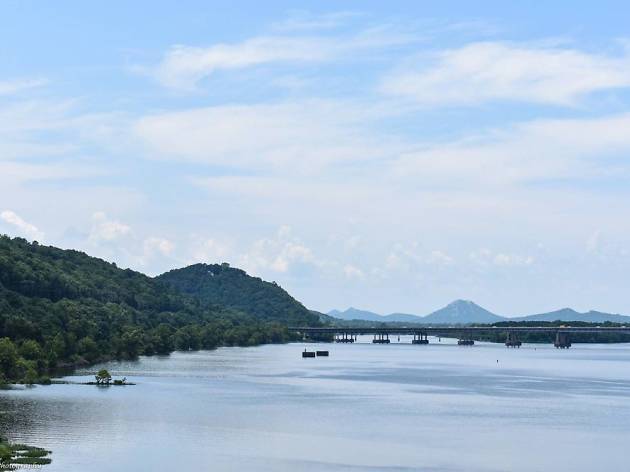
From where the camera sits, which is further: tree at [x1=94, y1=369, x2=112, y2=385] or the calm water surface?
tree at [x1=94, y1=369, x2=112, y2=385]

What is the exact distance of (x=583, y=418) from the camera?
155 meters

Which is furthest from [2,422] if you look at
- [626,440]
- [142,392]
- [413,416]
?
[626,440]

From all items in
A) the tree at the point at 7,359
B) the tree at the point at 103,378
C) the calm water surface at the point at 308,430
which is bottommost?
the calm water surface at the point at 308,430

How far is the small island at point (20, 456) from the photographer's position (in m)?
96.2

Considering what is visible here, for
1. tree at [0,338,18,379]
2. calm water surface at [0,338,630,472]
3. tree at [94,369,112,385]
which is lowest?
calm water surface at [0,338,630,472]

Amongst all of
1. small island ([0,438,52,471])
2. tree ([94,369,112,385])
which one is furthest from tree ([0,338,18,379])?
small island ([0,438,52,471])

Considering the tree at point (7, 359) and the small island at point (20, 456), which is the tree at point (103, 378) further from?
the small island at point (20, 456)

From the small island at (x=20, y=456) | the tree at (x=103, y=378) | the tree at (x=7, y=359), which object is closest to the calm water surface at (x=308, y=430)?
the small island at (x=20, y=456)

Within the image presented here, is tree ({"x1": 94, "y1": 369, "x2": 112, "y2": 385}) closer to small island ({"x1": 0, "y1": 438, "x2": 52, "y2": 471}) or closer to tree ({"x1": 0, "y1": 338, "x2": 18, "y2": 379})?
tree ({"x1": 0, "y1": 338, "x2": 18, "y2": 379})

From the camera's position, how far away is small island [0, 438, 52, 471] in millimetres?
96238

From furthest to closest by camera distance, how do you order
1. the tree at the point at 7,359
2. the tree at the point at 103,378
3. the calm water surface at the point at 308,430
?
the tree at the point at 103,378 < the tree at the point at 7,359 < the calm water surface at the point at 308,430

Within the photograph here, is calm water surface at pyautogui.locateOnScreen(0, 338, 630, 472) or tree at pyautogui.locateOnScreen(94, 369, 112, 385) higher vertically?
tree at pyautogui.locateOnScreen(94, 369, 112, 385)

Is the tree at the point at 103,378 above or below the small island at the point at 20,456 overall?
above

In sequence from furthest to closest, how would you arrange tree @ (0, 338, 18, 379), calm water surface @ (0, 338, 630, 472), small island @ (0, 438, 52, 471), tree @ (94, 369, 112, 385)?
tree @ (94, 369, 112, 385), tree @ (0, 338, 18, 379), calm water surface @ (0, 338, 630, 472), small island @ (0, 438, 52, 471)
